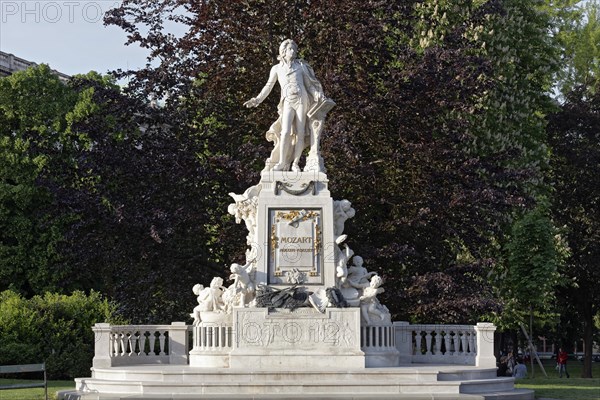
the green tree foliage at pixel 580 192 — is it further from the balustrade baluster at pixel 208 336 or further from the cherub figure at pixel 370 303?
the balustrade baluster at pixel 208 336

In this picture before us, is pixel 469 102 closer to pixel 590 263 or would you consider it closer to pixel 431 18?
pixel 431 18

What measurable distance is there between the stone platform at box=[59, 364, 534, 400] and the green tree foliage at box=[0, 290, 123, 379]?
418 inches

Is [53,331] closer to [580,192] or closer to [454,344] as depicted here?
[454,344]

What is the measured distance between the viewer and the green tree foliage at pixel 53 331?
3231 centimetres

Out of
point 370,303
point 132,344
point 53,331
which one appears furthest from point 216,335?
point 53,331

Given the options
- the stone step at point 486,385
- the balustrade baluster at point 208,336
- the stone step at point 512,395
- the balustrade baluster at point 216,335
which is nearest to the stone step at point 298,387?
the stone step at point 486,385

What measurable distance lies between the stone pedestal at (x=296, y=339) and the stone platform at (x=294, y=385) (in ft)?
1.99

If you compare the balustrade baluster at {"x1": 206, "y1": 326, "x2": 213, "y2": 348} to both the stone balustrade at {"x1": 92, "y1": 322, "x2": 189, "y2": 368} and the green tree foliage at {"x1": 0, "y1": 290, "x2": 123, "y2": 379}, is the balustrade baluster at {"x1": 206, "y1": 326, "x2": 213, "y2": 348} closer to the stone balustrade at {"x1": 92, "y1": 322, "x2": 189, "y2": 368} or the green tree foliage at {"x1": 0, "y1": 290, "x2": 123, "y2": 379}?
the stone balustrade at {"x1": 92, "y1": 322, "x2": 189, "y2": 368}

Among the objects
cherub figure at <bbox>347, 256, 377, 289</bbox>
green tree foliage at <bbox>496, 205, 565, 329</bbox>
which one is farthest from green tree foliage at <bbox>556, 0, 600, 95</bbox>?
cherub figure at <bbox>347, 256, 377, 289</bbox>

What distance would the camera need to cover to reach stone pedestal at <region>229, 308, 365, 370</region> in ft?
73.9

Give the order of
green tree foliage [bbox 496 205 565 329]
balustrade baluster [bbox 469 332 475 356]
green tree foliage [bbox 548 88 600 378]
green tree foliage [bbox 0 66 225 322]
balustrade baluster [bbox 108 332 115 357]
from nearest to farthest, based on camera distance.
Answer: balustrade baluster [bbox 108 332 115 357], balustrade baluster [bbox 469 332 475 356], green tree foliage [bbox 0 66 225 322], green tree foliage [bbox 496 205 565 329], green tree foliage [bbox 548 88 600 378]

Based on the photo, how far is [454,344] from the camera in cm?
2547

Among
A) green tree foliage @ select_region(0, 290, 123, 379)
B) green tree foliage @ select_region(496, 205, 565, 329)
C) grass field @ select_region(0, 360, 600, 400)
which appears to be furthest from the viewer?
green tree foliage @ select_region(496, 205, 565, 329)

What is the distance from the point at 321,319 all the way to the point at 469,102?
12.5 meters
